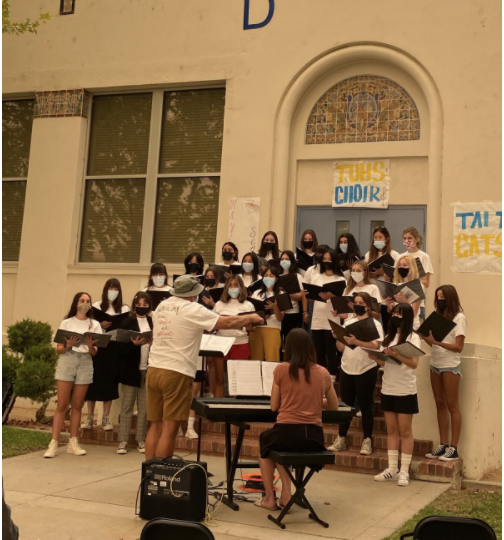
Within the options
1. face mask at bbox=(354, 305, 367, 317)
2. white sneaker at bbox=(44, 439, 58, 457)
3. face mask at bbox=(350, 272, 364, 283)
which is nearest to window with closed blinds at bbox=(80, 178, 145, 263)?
white sneaker at bbox=(44, 439, 58, 457)

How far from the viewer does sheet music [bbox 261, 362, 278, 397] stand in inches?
→ 274

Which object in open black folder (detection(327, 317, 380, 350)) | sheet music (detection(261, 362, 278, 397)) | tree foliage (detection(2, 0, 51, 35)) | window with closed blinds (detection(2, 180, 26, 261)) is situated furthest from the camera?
window with closed blinds (detection(2, 180, 26, 261))

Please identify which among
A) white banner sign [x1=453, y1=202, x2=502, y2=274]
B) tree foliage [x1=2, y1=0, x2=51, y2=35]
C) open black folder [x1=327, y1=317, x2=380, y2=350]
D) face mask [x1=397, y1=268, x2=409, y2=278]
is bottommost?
open black folder [x1=327, y1=317, x2=380, y2=350]

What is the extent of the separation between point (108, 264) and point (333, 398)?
8523mm

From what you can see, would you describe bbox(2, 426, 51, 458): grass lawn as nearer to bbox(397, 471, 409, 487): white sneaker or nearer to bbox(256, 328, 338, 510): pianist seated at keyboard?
bbox(256, 328, 338, 510): pianist seated at keyboard

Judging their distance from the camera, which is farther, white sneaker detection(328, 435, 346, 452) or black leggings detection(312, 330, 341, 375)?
black leggings detection(312, 330, 341, 375)

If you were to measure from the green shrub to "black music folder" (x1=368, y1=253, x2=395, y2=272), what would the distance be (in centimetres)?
504

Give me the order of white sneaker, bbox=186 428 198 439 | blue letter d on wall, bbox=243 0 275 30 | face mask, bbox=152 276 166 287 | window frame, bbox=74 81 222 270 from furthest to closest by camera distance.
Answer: window frame, bbox=74 81 222 270, blue letter d on wall, bbox=243 0 275 30, face mask, bbox=152 276 166 287, white sneaker, bbox=186 428 198 439

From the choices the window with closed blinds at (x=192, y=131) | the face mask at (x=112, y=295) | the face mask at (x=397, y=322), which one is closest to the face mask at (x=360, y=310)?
the face mask at (x=397, y=322)

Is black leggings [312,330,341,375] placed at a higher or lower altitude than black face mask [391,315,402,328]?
lower

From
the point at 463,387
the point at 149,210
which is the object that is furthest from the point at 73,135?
the point at 463,387

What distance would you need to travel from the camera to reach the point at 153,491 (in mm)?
6344

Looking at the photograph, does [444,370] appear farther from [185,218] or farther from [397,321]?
[185,218]

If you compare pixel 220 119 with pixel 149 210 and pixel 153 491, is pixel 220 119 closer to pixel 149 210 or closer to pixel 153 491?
pixel 149 210
